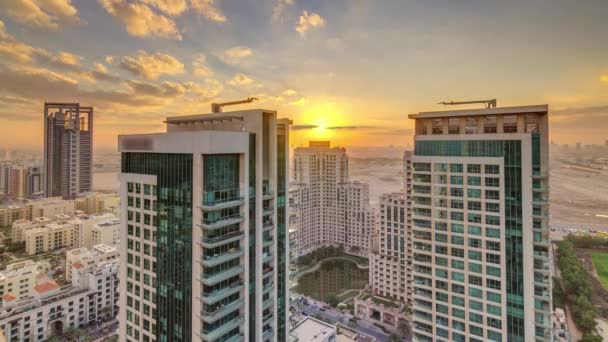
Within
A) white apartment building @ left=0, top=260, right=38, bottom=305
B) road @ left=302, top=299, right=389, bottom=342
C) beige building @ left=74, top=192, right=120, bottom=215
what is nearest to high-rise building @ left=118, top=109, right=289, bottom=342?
road @ left=302, top=299, right=389, bottom=342

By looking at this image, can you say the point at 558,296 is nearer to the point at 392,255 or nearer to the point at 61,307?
the point at 392,255

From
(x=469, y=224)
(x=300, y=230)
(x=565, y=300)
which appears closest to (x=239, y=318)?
(x=469, y=224)

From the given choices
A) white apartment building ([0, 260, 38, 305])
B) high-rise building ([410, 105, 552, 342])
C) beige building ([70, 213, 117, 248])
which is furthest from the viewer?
beige building ([70, 213, 117, 248])

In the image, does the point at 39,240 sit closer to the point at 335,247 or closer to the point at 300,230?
the point at 300,230

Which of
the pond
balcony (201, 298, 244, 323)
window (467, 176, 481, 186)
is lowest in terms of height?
the pond

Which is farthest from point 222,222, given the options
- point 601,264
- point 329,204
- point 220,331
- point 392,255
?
point 601,264

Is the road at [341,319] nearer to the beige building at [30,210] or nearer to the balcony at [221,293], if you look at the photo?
the balcony at [221,293]

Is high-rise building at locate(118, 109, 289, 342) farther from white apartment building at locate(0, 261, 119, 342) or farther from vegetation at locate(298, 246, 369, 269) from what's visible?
vegetation at locate(298, 246, 369, 269)
